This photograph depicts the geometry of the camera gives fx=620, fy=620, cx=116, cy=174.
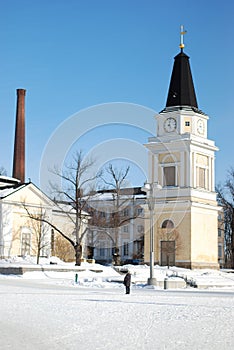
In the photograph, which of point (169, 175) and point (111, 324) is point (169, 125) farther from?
point (111, 324)

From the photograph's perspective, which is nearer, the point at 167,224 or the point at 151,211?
the point at 151,211

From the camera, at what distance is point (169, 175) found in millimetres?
59375

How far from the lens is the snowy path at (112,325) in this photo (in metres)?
13.0

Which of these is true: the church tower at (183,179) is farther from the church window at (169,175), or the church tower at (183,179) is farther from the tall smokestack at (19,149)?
the tall smokestack at (19,149)

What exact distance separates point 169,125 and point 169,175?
15.7 feet

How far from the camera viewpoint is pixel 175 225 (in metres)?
57.6

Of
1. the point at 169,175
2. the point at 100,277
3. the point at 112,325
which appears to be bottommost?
the point at 112,325

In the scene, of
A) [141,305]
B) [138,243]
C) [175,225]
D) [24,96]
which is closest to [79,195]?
[175,225]

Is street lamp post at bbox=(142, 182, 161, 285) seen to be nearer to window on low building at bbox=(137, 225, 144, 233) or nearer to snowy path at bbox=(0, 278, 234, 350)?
snowy path at bbox=(0, 278, 234, 350)

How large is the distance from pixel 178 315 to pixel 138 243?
68578 millimetres

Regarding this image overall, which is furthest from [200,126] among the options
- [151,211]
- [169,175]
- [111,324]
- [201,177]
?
[111,324]

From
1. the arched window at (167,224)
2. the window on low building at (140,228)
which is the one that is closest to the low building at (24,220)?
the arched window at (167,224)

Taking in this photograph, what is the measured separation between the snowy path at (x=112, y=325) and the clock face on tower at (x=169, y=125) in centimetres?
3838

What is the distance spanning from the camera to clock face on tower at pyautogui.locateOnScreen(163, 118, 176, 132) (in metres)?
58.8
